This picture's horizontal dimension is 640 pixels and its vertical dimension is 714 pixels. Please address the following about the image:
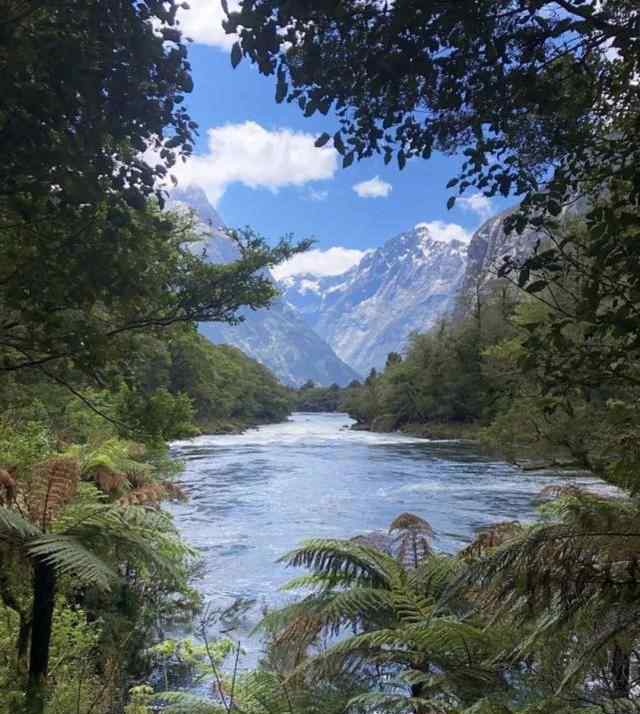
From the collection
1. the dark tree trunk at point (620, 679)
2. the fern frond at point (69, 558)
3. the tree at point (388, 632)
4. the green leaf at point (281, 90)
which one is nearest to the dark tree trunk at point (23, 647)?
the fern frond at point (69, 558)

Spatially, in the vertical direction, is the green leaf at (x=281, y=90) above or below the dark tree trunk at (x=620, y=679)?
above

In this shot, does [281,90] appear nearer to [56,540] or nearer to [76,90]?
[76,90]

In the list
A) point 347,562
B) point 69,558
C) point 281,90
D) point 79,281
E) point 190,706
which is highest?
point 281,90

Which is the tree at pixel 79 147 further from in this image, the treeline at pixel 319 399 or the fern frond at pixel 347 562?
the treeline at pixel 319 399

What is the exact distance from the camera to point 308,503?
17.7 metres

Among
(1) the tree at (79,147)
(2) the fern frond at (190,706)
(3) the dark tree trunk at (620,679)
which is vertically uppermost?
(1) the tree at (79,147)

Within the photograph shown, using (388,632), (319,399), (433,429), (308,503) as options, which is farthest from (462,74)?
(319,399)

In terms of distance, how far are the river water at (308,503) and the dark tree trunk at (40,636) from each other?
12.5 ft

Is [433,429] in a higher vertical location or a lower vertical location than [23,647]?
lower

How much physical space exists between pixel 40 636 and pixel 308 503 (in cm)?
1384

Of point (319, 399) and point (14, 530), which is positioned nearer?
point (14, 530)

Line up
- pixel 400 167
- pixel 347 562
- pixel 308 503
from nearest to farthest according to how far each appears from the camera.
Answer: pixel 400 167 → pixel 347 562 → pixel 308 503

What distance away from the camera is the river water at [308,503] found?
430 inches

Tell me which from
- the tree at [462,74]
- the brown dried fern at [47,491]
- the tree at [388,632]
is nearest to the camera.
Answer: the tree at [462,74]
